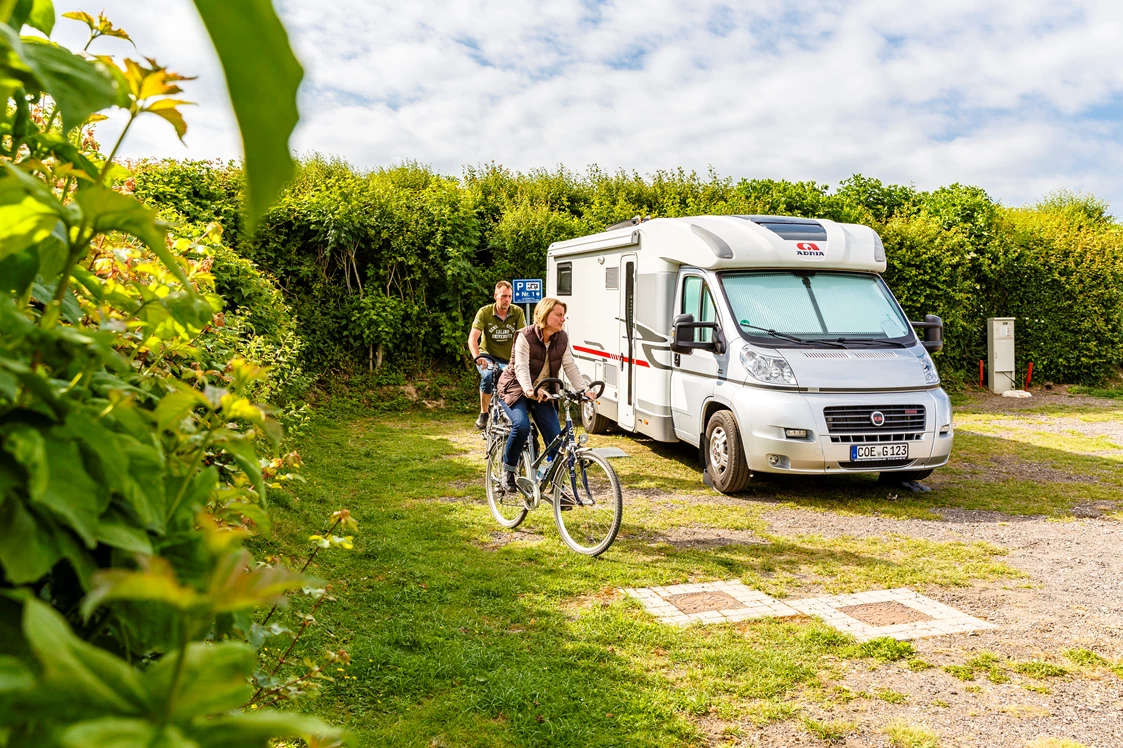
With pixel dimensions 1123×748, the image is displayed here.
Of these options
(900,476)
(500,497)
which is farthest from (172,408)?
(900,476)

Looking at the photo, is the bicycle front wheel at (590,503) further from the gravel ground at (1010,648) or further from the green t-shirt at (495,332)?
the green t-shirt at (495,332)

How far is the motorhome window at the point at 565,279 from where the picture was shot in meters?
12.5

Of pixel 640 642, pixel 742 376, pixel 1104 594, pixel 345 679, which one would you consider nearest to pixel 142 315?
pixel 345 679

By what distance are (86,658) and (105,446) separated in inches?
8.4

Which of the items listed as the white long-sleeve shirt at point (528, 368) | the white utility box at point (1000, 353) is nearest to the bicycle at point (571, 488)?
the white long-sleeve shirt at point (528, 368)

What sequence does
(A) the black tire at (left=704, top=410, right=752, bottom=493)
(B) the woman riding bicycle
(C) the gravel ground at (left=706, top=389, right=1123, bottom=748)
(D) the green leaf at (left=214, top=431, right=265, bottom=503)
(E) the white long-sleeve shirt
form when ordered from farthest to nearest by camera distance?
(A) the black tire at (left=704, top=410, right=752, bottom=493) → (B) the woman riding bicycle → (E) the white long-sleeve shirt → (C) the gravel ground at (left=706, top=389, right=1123, bottom=748) → (D) the green leaf at (left=214, top=431, right=265, bottom=503)

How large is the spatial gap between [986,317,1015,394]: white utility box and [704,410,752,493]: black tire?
1038 cm

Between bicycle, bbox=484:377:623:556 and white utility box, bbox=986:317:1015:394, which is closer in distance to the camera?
bicycle, bbox=484:377:623:556

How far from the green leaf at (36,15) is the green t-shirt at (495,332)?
28.2ft

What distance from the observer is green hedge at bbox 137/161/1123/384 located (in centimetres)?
1388

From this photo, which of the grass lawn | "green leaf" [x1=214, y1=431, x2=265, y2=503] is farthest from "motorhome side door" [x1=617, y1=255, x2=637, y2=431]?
"green leaf" [x1=214, y1=431, x2=265, y2=503]

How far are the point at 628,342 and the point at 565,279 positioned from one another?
2.76 meters

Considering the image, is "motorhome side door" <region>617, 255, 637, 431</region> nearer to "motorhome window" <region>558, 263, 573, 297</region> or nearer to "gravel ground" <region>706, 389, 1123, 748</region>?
"motorhome window" <region>558, 263, 573, 297</region>

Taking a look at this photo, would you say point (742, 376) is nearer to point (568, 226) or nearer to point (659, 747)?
point (659, 747)
